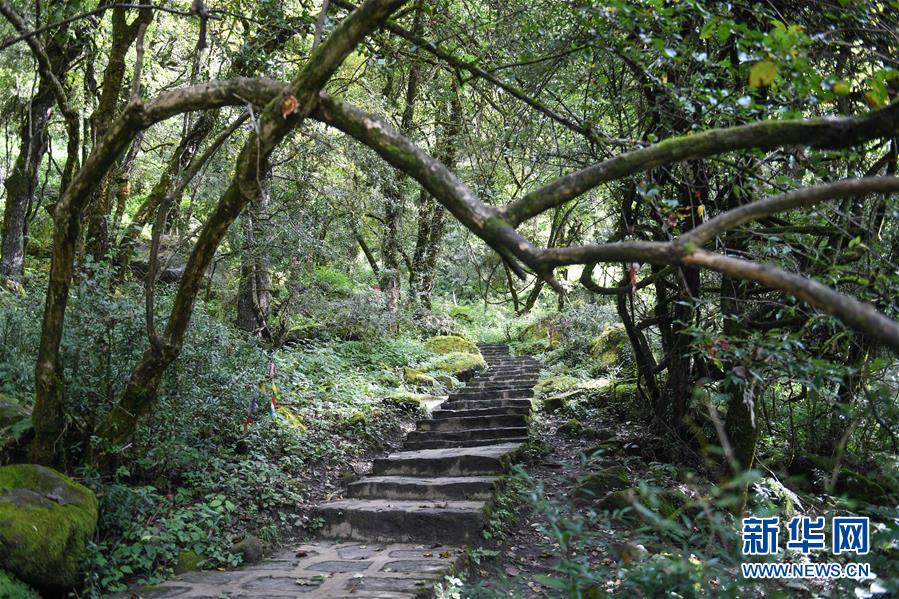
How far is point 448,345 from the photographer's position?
45.4ft

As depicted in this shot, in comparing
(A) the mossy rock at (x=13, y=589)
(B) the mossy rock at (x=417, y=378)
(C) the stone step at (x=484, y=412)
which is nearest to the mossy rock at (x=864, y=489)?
(C) the stone step at (x=484, y=412)

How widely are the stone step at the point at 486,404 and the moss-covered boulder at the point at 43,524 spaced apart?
20.2ft

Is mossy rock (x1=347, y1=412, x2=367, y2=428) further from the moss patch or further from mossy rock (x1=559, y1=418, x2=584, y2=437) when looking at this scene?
the moss patch

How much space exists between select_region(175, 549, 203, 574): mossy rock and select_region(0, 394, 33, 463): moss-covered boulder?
4.59 ft

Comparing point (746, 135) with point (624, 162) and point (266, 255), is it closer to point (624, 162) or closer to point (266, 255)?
point (624, 162)

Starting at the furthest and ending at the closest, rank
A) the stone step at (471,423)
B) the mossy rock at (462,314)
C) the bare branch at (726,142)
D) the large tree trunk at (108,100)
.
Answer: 1. the mossy rock at (462,314)
2. the stone step at (471,423)
3. the large tree trunk at (108,100)
4. the bare branch at (726,142)

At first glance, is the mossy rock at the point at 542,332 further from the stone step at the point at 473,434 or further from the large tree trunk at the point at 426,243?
the stone step at the point at 473,434

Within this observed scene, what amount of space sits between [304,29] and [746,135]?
391 centimetres

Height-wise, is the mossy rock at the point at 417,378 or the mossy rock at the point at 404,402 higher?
the mossy rock at the point at 417,378

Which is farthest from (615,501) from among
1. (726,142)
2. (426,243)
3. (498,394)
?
(426,243)

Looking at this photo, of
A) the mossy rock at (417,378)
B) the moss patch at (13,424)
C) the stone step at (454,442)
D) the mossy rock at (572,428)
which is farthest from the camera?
the mossy rock at (417,378)

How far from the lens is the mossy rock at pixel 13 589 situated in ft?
10.3

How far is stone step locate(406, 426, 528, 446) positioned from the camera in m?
7.70

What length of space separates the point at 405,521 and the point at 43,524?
2730 millimetres
